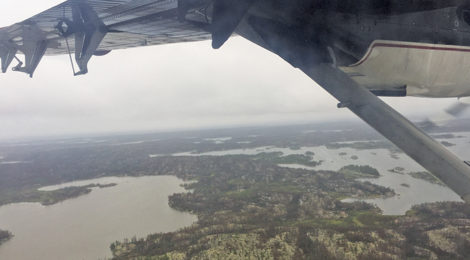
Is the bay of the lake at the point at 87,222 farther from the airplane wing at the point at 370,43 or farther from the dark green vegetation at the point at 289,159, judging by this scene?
the dark green vegetation at the point at 289,159

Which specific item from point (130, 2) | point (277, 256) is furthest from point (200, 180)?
point (130, 2)

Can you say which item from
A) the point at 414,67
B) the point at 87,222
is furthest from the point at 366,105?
the point at 87,222

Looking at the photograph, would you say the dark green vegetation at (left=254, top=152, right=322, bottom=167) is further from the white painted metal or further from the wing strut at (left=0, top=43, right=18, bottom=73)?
the wing strut at (left=0, top=43, right=18, bottom=73)

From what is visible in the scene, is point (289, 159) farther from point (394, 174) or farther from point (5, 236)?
point (5, 236)

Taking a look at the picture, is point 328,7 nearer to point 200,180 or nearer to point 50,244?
point 50,244

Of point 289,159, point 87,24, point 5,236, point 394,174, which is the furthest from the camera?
point 289,159

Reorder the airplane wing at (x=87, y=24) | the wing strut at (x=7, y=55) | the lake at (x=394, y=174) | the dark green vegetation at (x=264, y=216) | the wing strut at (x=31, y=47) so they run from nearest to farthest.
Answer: the airplane wing at (x=87, y=24) < the wing strut at (x=31, y=47) < the wing strut at (x=7, y=55) < the dark green vegetation at (x=264, y=216) < the lake at (x=394, y=174)

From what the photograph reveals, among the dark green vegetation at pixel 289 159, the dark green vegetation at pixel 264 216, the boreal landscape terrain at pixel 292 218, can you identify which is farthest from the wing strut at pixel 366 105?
the dark green vegetation at pixel 289 159
